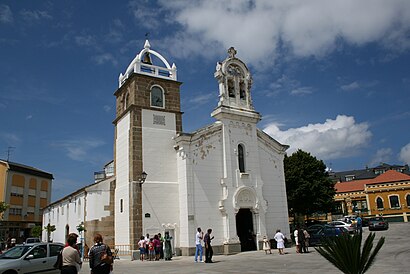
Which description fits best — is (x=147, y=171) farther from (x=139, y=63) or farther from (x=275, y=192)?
(x=275, y=192)

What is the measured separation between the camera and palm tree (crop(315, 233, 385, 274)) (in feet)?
20.5

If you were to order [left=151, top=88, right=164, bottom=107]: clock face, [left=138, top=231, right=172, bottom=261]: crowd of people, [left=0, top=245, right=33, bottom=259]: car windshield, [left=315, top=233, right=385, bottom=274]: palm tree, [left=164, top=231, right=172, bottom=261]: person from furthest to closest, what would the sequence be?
1. [left=151, top=88, right=164, bottom=107]: clock face
2. [left=138, top=231, right=172, bottom=261]: crowd of people
3. [left=164, top=231, right=172, bottom=261]: person
4. [left=0, top=245, right=33, bottom=259]: car windshield
5. [left=315, top=233, right=385, bottom=274]: palm tree

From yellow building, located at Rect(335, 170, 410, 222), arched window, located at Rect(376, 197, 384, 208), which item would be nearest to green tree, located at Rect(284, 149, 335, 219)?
yellow building, located at Rect(335, 170, 410, 222)

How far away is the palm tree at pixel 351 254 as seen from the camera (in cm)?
626

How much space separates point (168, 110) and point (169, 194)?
620 centimetres

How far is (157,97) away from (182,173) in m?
6.16

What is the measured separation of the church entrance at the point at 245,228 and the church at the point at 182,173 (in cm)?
7

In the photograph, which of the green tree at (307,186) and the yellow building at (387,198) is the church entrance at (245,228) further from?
the yellow building at (387,198)

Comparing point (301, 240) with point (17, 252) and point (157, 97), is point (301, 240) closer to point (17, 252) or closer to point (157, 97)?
point (157, 97)

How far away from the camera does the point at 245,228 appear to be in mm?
25312

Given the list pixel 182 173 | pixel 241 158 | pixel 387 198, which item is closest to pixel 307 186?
pixel 241 158

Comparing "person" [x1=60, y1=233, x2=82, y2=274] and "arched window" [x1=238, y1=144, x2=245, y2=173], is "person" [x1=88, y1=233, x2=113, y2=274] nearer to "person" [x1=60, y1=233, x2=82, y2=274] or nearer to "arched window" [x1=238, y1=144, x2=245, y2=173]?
"person" [x1=60, y1=233, x2=82, y2=274]

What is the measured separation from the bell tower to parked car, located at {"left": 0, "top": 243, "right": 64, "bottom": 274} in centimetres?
881

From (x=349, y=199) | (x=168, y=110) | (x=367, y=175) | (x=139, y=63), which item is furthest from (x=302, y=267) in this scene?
(x=367, y=175)
